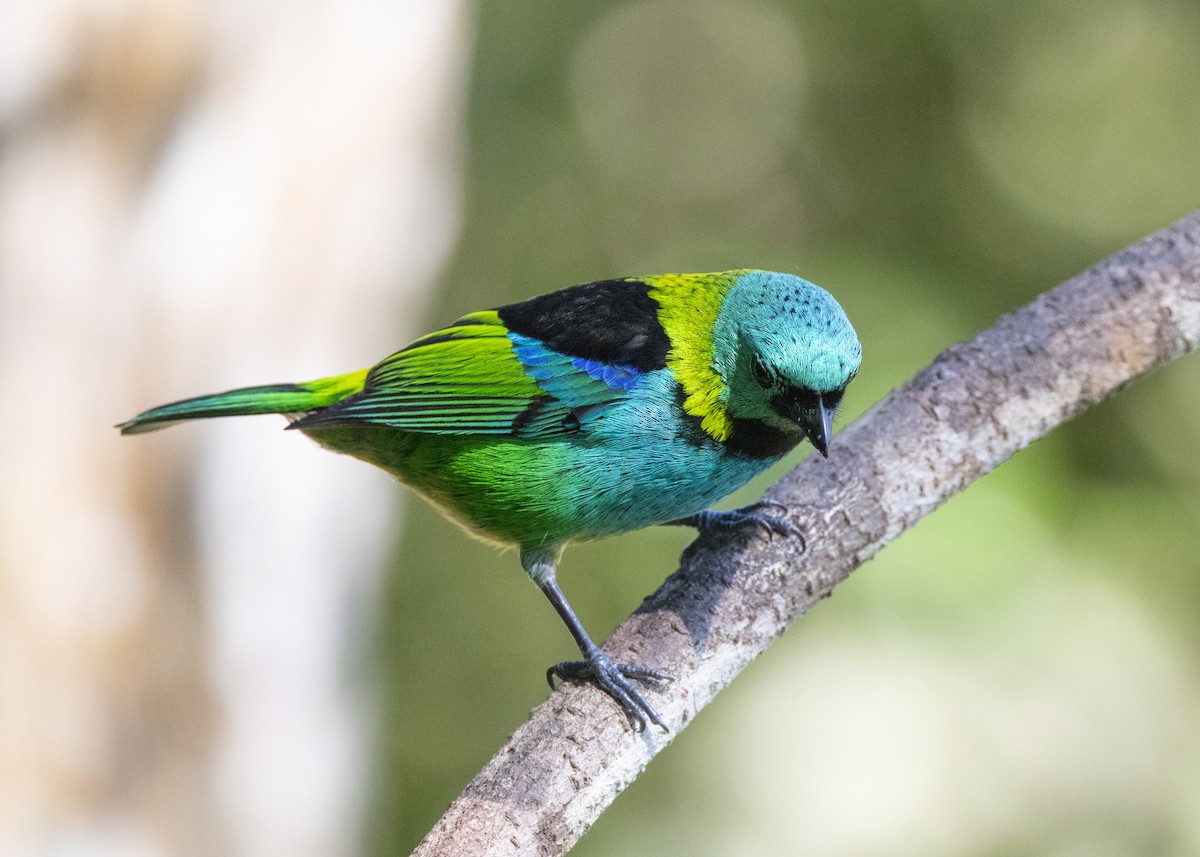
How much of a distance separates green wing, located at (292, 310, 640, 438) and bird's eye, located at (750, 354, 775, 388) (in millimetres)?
361

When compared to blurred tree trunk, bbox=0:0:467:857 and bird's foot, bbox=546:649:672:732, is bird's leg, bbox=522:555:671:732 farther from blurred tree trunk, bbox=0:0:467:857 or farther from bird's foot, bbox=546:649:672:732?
blurred tree trunk, bbox=0:0:467:857

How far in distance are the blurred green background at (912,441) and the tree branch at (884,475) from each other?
320 centimetres

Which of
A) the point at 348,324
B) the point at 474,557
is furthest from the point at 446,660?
the point at 348,324

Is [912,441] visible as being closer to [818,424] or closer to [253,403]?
[818,424]

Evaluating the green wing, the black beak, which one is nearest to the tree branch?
the black beak

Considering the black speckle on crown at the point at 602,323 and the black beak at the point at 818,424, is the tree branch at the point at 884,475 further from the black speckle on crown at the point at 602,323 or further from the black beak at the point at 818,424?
the black speckle on crown at the point at 602,323

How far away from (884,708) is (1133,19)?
5.74 m

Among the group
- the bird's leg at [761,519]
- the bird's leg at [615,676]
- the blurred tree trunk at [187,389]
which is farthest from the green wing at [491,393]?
the blurred tree trunk at [187,389]

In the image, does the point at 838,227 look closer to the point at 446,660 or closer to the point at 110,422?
the point at 446,660

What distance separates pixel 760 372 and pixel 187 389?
2.97m

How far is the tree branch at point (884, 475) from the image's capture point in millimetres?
2867

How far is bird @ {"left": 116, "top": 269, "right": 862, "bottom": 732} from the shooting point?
10.4 feet

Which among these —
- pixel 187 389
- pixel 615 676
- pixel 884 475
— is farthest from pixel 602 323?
pixel 187 389

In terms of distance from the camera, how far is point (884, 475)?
133 inches
